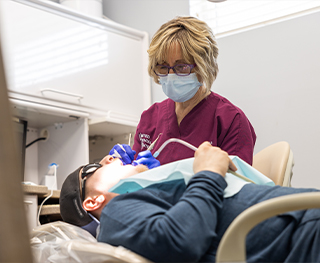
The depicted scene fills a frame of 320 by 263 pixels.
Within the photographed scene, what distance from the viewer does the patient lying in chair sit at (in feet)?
2.77

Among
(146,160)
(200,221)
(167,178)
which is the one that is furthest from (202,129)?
(200,221)

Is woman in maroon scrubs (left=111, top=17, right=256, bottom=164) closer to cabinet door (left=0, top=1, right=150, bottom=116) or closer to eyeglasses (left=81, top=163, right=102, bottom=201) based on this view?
eyeglasses (left=81, top=163, right=102, bottom=201)

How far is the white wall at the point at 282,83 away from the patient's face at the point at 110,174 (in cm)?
142

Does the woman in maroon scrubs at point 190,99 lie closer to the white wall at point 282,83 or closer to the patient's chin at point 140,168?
the patient's chin at point 140,168

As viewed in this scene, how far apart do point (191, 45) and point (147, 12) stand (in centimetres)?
165

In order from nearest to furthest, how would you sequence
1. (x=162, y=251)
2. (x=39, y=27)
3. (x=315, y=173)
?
(x=162, y=251), (x=315, y=173), (x=39, y=27)

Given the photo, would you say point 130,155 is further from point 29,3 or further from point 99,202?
point 29,3

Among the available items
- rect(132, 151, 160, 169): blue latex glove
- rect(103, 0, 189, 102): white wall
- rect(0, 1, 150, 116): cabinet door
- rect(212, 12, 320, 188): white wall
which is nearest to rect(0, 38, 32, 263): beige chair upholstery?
rect(132, 151, 160, 169): blue latex glove

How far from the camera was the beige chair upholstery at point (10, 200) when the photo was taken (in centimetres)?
43

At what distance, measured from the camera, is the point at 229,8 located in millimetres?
2826

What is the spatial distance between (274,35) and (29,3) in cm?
157

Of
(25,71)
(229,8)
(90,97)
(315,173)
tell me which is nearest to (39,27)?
(25,71)

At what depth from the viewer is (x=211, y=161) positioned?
41.0 inches

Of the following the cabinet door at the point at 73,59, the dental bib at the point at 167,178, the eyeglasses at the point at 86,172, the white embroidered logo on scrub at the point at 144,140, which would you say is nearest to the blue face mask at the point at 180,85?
the white embroidered logo on scrub at the point at 144,140
